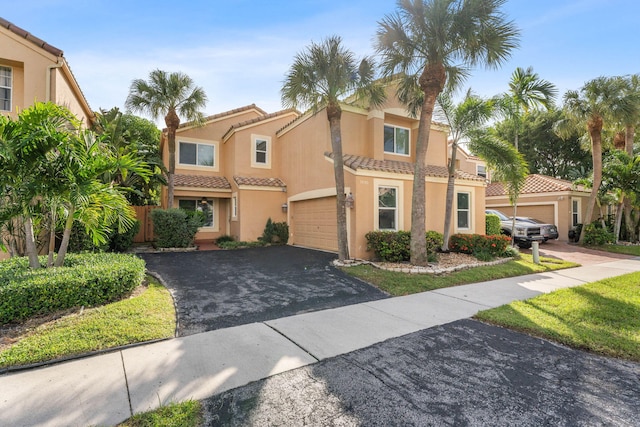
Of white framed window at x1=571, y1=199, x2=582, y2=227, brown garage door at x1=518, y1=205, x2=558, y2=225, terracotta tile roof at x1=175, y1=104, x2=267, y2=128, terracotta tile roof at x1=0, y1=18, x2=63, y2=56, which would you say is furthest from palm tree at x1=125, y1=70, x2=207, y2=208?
white framed window at x1=571, y1=199, x2=582, y2=227

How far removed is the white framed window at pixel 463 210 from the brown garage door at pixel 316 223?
5.50 metres

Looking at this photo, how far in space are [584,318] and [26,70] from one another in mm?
15816

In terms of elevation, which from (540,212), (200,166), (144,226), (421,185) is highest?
(200,166)

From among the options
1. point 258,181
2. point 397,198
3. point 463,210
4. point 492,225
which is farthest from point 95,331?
point 492,225

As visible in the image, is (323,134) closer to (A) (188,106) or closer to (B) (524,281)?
(A) (188,106)

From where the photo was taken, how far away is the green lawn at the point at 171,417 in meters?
2.56

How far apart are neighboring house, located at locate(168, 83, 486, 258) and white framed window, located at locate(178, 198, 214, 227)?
54 mm

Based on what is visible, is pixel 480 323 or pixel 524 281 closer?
pixel 480 323

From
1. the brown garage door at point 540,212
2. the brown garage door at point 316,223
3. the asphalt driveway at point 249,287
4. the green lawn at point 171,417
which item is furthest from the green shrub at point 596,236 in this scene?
the green lawn at point 171,417

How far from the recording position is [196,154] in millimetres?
17000

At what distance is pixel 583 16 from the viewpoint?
7965 mm

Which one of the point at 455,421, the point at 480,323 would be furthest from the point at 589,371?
the point at 455,421

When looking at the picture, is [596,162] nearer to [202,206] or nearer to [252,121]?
[252,121]

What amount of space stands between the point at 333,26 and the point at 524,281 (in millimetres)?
9318
